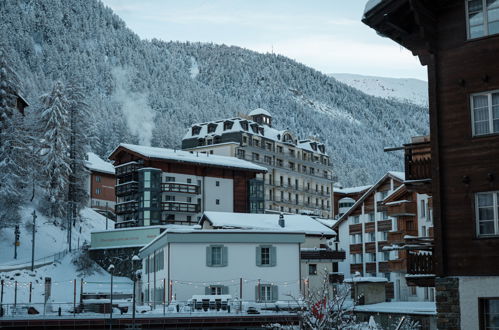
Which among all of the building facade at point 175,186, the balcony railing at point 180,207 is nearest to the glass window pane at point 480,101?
the building facade at point 175,186

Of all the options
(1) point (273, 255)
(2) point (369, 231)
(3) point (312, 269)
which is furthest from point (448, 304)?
(2) point (369, 231)

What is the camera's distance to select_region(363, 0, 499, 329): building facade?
24031 millimetres

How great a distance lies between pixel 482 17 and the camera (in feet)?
81.4

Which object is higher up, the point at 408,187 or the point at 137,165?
the point at 137,165

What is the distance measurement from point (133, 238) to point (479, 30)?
6169 centimetres

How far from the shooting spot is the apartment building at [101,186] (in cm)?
12356

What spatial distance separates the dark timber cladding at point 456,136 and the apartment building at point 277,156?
98590mm

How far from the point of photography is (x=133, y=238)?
268ft

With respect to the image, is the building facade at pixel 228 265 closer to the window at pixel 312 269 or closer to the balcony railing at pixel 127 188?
the window at pixel 312 269

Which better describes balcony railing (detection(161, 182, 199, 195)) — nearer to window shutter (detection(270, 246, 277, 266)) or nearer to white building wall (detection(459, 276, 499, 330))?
window shutter (detection(270, 246, 277, 266))

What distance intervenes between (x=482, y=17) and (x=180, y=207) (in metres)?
75.8

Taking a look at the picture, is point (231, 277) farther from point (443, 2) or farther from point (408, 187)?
point (443, 2)

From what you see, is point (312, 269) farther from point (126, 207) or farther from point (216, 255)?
point (126, 207)

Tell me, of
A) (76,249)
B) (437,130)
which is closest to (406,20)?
(437,130)
